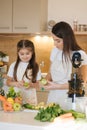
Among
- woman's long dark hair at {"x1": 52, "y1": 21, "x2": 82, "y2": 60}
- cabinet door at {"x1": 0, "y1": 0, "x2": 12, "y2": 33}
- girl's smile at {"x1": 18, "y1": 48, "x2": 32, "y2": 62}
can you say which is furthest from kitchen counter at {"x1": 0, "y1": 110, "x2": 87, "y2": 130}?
cabinet door at {"x1": 0, "y1": 0, "x2": 12, "y2": 33}

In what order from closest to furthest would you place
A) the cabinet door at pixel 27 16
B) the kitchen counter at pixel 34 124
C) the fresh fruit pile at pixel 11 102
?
1. the kitchen counter at pixel 34 124
2. the fresh fruit pile at pixel 11 102
3. the cabinet door at pixel 27 16

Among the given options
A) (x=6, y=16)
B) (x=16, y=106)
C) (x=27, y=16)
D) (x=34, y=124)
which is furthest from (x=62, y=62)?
(x=6, y=16)

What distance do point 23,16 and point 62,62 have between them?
1.45 m

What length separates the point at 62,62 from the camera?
1.76 meters

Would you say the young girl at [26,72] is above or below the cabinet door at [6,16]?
below

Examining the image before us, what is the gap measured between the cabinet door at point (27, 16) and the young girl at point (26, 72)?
3.52ft

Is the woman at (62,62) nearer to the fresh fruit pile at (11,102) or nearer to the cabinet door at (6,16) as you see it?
the fresh fruit pile at (11,102)

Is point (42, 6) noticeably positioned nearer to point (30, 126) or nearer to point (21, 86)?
point (21, 86)

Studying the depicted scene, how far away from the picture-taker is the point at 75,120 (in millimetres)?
1365

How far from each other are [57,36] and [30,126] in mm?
659

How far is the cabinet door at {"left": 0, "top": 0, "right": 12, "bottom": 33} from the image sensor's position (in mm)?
3113

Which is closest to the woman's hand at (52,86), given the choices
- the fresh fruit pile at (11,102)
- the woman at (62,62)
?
the woman at (62,62)

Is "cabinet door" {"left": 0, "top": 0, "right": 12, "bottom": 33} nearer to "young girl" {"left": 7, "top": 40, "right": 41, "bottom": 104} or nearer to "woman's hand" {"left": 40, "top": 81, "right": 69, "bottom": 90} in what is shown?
"young girl" {"left": 7, "top": 40, "right": 41, "bottom": 104}

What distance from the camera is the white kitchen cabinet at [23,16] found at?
9.88 ft
